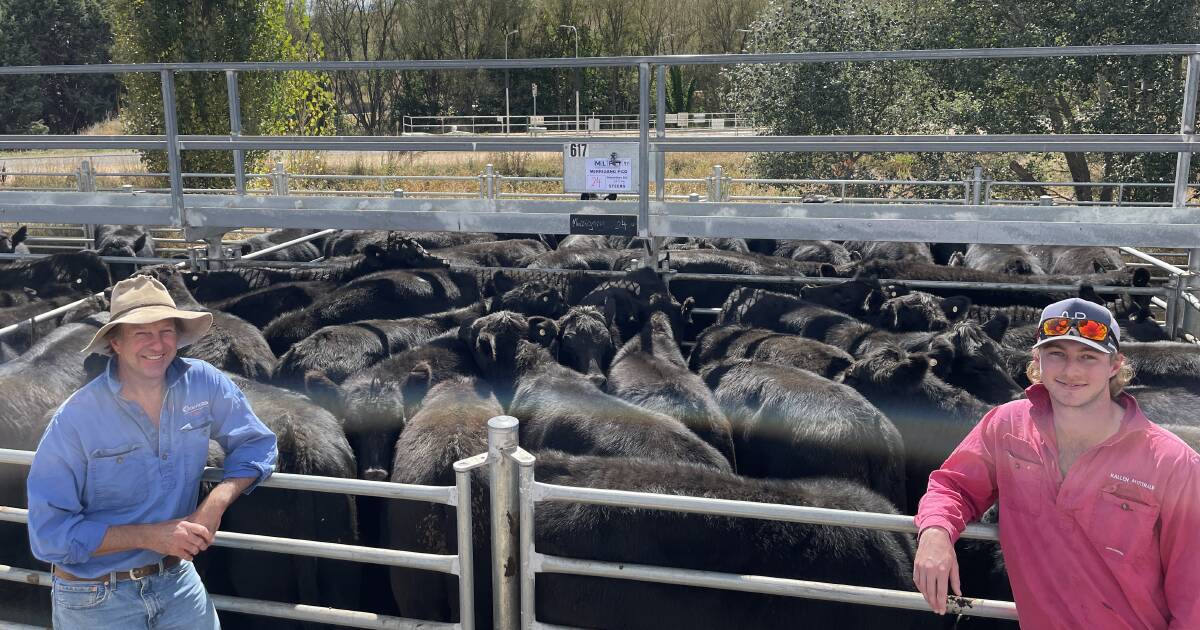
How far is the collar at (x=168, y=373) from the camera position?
9.27 feet

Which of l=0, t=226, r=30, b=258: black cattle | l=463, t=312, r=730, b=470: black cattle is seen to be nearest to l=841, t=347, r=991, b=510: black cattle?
l=463, t=312, r=730, b=470: black cattle

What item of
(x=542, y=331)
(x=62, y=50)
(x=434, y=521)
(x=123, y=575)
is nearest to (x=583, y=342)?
(x=542, y=331)

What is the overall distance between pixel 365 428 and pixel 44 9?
4512 centimetres

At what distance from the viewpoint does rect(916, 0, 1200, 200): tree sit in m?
14.1

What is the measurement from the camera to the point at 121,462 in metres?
2.78

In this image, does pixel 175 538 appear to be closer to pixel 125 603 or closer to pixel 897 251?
pixel 125 603

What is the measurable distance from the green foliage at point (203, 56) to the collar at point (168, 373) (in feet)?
40.4

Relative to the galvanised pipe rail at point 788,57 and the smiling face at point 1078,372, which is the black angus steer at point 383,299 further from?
the smiling face at point 1078,372

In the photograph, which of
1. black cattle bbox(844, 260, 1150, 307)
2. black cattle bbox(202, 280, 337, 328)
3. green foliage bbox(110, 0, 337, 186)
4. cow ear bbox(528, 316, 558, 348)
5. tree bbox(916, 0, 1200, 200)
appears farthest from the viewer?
green foliage bbox(110, 0, 337, 186)

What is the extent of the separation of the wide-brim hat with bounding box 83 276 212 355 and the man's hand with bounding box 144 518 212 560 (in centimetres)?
56

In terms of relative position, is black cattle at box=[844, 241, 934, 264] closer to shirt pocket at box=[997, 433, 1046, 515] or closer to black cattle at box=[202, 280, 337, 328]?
black cattle at box=[202, 280, 337, 328]

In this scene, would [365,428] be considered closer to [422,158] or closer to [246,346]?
[246,346]

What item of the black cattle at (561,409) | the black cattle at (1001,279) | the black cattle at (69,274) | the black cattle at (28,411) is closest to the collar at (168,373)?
the black cattle at (28,411)


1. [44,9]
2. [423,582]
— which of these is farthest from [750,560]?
[44,9]
